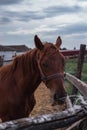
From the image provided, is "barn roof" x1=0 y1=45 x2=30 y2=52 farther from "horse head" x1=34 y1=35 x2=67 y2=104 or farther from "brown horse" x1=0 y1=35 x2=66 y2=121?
"horse head" x1=34 y1=35 x2=67 y2=104

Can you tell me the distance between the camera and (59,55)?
508 cm

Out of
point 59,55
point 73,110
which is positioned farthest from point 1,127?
point 59,55

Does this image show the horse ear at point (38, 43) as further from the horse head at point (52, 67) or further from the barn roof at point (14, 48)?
the barn roof at point (14, 48)

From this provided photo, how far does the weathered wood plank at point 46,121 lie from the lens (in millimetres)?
2565

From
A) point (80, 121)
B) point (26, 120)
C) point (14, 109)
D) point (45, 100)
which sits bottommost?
point (45, 100)

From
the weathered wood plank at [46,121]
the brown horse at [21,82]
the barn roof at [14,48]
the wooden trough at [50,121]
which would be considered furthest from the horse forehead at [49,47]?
the barn roof at [14,48]

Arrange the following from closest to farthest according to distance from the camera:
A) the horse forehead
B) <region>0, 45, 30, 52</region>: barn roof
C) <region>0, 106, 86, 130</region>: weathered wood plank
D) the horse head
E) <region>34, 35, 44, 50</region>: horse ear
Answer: <region>0, 106, 86, 130</region>: weathered wood plank → the horse head → the horse forehead → <region>34, 35, 44, 50</region>: horse ear → <region>0, 45, 30, 52</region>: barn roof

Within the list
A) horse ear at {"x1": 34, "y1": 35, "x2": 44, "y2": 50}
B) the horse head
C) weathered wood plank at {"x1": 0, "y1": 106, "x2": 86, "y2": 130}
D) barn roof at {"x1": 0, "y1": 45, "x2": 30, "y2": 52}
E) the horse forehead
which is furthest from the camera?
barn roof at {"x1": 0, "y1": 45, "x2": 30, "y2": 52}

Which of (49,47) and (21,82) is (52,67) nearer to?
(49,47)

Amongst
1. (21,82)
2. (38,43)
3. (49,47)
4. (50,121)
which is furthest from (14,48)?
(50,121)

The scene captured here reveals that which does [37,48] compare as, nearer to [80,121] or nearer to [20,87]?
[20,87]

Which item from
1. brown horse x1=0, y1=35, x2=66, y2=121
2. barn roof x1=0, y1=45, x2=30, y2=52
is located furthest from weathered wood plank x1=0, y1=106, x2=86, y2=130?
barn roof x1=0, y1=45, x2=30, y2=52

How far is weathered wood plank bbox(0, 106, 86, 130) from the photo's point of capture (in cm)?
256

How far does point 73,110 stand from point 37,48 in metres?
2.39
